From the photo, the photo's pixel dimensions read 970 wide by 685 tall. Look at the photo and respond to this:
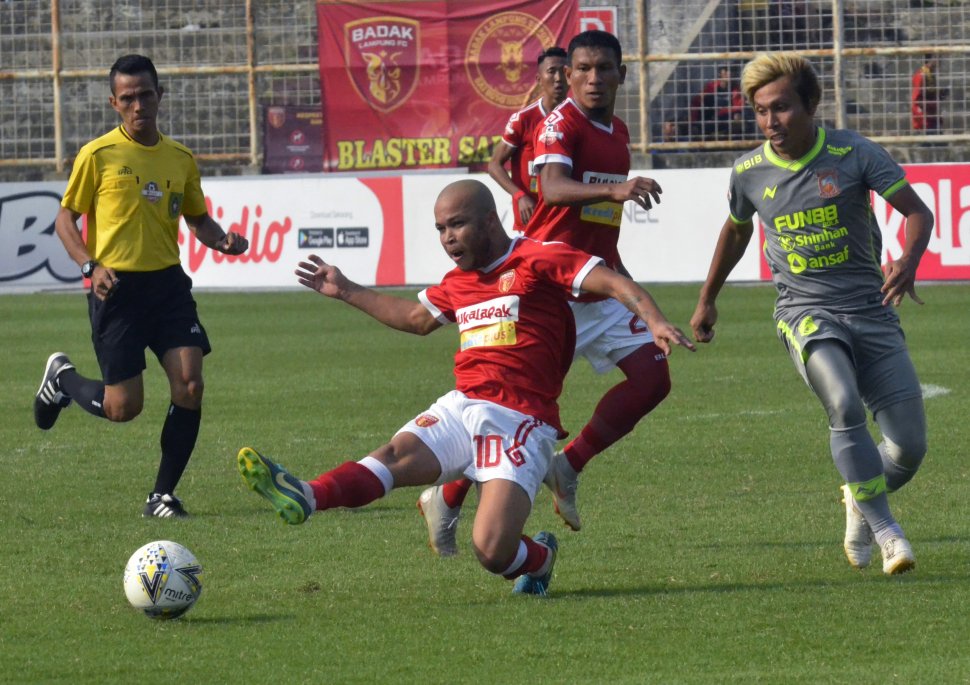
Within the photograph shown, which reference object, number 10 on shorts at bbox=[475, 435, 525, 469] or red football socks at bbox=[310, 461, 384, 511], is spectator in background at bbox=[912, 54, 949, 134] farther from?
red football socks at bbox=[310, 461, 384, 511]

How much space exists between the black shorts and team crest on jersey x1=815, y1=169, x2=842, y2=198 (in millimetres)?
3255

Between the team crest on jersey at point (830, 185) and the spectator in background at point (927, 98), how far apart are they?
16682 mm

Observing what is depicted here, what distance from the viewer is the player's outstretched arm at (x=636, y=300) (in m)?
5.19

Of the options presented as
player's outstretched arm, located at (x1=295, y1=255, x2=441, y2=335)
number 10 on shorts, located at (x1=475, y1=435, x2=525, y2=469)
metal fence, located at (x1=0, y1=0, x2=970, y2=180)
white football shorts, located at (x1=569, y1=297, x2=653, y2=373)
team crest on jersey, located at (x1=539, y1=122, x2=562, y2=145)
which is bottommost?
number 10 on shorts, located at (x1=475, y1=435, x2=525, y2=469)

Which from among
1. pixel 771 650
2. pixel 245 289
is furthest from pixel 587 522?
pixel 245 289

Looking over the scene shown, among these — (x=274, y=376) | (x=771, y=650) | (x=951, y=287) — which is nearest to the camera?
(x=771, y=650)

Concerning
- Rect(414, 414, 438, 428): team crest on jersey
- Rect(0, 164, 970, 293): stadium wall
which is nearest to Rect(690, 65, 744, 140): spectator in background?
Rect(0, 164, 970, 293): stadium wall

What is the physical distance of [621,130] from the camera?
7391mm

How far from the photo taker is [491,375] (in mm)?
5859

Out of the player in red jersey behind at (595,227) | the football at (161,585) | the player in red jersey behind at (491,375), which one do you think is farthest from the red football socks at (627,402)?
the football at (161,585)

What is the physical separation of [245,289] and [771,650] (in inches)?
638

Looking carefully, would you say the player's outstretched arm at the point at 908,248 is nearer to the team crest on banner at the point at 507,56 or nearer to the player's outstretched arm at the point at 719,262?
the player's outstretched arm at the point at 719,262

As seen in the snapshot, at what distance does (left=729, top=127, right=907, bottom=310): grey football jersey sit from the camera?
19.7ft

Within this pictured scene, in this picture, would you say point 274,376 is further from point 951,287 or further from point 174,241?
point 951,287
